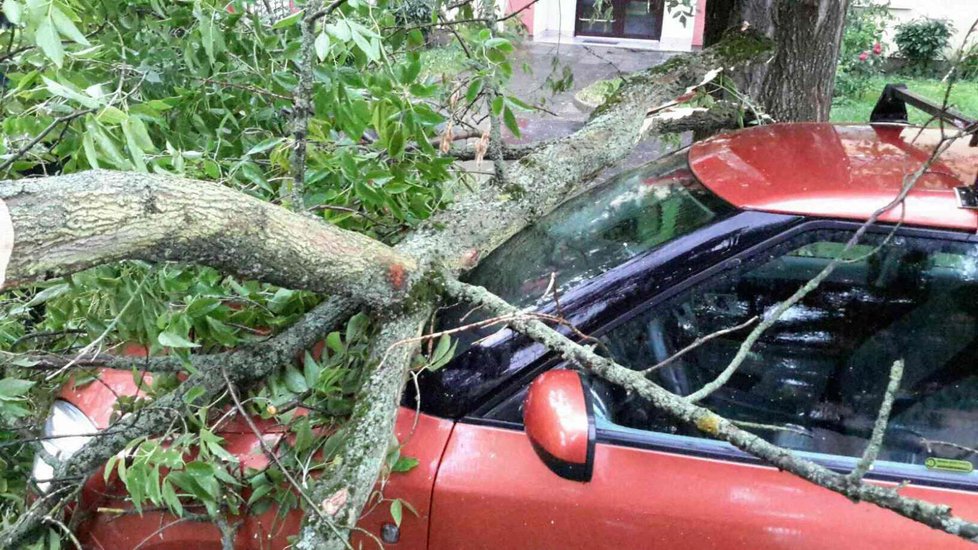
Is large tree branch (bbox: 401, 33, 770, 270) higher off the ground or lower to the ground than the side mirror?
higher

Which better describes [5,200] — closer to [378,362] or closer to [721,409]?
[378,362]

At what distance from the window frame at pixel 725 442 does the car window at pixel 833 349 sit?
0.06 ft

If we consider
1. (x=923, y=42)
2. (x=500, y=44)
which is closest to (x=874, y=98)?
(x=923, y=42)

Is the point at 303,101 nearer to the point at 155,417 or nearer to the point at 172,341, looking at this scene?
the point at 172,341

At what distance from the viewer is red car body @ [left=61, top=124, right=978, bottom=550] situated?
1.68 m

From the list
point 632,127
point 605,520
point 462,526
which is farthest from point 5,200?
point 632,127

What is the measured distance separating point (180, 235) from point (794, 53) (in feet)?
10.6

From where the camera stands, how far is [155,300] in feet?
6.87

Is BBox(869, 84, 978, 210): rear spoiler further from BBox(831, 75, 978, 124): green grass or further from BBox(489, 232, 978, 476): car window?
BBox(831, 75, 978, 124): green grass

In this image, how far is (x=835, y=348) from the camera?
214 cm

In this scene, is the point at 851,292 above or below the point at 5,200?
below

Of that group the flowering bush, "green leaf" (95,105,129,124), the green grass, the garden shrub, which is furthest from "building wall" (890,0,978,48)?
"green leaf" (95,105,129,124)

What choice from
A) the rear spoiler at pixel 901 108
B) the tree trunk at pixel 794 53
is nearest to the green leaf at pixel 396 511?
the rear spoiler at pixel 901 108

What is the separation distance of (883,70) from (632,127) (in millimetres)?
10005
